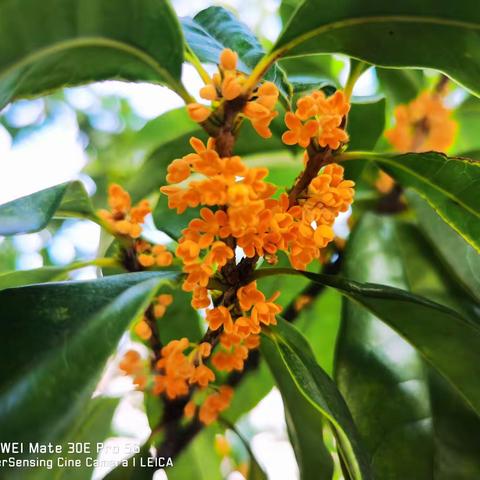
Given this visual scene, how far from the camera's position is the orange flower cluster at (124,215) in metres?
0.87

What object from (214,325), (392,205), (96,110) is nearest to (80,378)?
(214,325)

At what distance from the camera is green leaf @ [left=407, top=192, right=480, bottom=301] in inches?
36.6

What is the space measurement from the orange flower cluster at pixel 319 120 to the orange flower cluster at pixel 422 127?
63 centimetres

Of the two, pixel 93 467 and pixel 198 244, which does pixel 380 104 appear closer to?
pixel 198 244

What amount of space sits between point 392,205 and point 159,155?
0.46m

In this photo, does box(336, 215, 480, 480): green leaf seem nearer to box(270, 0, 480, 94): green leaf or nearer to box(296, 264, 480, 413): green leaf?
box(296, 264, 480, 413): green leaf

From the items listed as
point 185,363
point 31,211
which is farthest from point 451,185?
point 31,211

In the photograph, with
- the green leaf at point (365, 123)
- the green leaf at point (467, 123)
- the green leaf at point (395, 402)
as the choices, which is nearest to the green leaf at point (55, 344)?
the green leaf at point (395, 402)

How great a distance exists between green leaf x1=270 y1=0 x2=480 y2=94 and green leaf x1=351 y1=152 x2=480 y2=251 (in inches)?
3.9

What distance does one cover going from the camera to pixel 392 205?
1220 mm

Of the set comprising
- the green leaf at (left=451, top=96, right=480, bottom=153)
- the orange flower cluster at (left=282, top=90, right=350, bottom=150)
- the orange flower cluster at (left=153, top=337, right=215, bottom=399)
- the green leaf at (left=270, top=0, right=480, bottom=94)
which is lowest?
the orange flower cluster at (left=153, top=337, right=215, bottom=399)

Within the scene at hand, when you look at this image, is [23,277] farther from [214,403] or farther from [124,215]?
[214,403]

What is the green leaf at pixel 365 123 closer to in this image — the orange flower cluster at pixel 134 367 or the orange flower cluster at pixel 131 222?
the orange flower cluster at pixel 131 222

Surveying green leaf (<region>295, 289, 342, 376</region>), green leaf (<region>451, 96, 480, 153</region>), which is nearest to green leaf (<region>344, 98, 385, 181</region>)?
green leaf (<region>295, 289, 342, 376</region>)
